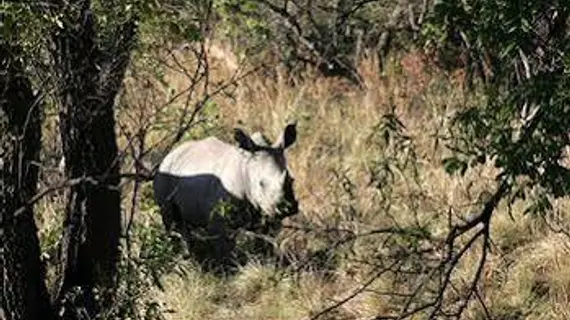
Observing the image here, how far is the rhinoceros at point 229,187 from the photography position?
7.79 meters

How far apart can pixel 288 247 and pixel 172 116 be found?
5.76 feet

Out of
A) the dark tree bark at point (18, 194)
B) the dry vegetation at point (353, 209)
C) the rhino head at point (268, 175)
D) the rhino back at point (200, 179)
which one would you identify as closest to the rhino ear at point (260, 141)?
the rhino head at point (268, 175)

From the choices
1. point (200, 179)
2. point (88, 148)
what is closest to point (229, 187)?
point (200, 179)

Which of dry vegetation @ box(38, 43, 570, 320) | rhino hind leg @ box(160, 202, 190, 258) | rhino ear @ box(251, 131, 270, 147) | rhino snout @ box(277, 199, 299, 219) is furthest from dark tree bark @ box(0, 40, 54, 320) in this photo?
rhino ear @ box(251, 131, 270, 147)

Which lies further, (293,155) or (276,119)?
(276,119)

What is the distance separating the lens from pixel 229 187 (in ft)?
26.2

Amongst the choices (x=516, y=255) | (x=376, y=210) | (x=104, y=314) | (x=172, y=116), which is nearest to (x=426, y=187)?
(x=376, y=210)

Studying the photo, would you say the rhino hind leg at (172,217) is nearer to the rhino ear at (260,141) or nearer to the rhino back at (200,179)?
the rhino back at (200,179)

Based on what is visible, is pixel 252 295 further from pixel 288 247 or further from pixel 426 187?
pixel 426 187

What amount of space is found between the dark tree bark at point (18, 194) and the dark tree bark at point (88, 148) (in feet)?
0.60

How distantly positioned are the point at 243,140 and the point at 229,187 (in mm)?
391

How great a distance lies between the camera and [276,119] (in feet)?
38.4

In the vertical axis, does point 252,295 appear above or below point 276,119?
below

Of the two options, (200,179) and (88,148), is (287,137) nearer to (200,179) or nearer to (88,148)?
(200,179)
